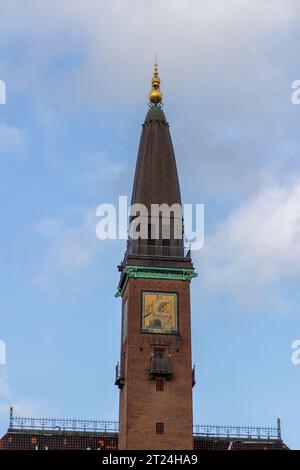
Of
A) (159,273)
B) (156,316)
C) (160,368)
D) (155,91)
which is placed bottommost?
(160,368)

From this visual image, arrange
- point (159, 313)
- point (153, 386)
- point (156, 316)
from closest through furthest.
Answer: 1. point (153, 386)
2. point (156, 316)
3. point (159, 313)


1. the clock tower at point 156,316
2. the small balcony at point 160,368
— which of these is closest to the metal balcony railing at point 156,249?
the clock tower at point 156,316

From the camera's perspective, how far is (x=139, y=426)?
311 feet

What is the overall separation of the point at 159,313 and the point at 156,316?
1.49 feet

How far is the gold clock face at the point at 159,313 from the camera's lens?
324ft

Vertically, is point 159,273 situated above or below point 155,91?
below

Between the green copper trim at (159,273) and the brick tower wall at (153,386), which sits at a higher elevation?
the green copper trim at (159,273)

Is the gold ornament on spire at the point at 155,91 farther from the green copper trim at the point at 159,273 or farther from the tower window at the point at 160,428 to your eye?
the tower window at the point at 160,428

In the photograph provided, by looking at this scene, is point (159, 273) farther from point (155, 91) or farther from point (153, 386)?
point (155, 91)

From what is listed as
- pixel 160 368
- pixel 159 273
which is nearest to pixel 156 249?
pixel 159 273

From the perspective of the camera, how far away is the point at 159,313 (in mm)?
99500

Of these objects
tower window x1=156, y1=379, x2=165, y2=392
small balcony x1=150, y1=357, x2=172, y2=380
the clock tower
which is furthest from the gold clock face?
tower window x1=156, y1=379, x2=165, y2=392

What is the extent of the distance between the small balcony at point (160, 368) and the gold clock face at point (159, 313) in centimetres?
297
